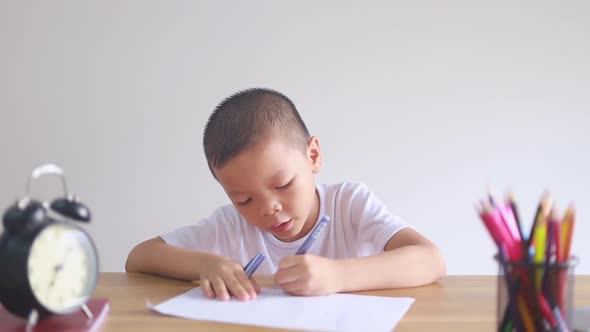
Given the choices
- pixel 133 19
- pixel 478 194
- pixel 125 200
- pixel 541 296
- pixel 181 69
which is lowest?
pixel 478 194

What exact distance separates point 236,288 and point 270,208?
0.22 meters

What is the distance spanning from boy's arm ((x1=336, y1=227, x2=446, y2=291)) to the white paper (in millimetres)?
39

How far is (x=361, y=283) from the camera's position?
792 mm

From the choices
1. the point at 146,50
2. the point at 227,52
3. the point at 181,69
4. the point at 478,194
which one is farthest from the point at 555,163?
the point at 146,50

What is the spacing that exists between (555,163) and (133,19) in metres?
1.45

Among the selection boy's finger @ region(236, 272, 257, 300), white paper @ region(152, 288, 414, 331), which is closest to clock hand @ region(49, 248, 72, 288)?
white paper @ region(152, 288, 414, 331)

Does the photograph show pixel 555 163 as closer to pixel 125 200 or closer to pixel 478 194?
pixel 478 194

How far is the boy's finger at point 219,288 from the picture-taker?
741mm

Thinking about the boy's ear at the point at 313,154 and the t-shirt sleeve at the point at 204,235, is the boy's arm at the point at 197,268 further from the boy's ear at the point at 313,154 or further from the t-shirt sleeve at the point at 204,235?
the boy's ear at the point at 313,154

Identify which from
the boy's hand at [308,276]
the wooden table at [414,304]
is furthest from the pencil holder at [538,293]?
the boy's hand at [308,276]

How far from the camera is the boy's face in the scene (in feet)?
3.09

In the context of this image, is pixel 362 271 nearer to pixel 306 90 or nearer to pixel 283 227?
pixel 283 227

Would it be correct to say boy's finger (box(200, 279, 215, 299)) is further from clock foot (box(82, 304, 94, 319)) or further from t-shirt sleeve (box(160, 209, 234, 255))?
t-shirt sleeve (box(160, 209, 234, 255))

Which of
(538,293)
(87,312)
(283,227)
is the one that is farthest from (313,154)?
(538,293)
